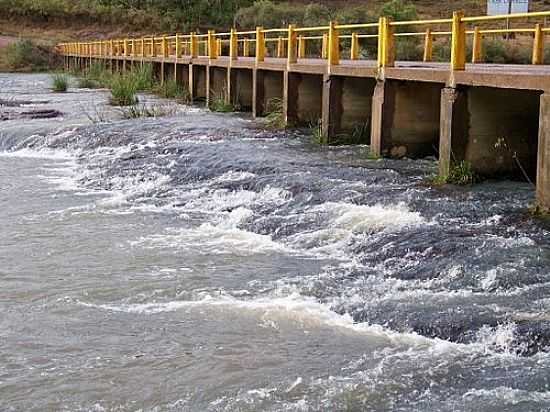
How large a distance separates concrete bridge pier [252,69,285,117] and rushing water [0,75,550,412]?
7.10 metres

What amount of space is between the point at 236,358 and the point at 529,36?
42.0 m

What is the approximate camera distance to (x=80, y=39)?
2704 inches

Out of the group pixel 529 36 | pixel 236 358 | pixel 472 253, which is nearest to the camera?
pixel 236 358

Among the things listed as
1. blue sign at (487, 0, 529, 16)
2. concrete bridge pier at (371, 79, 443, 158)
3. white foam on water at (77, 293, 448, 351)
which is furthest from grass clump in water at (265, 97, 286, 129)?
white foam on water at (77, 293, 448, 351)

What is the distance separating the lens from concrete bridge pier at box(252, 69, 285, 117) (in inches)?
850

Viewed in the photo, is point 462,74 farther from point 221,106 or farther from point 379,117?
point 221,106

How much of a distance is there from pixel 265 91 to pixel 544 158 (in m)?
12.8

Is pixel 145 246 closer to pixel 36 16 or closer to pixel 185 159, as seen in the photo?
pixel 185 159

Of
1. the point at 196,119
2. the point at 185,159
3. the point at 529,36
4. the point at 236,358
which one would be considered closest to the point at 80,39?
the point at 529,36

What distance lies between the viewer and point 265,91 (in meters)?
22.0

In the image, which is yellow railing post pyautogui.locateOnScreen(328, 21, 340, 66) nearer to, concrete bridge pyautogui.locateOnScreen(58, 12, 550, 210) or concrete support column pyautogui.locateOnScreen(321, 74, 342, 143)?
concrete bridge pyautogui.locateOnScreen(58, 12, 550, 210)

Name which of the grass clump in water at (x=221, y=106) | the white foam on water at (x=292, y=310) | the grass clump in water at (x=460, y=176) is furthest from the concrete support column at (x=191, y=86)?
the white foam on water at (x=292, y=310)

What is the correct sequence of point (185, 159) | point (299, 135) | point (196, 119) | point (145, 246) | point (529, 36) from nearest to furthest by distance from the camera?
point (145, 246)
point (185, 159)
point (299, 135)
point (196, 119)
point (529, 36)

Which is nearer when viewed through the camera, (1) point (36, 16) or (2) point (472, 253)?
(2) point (472, 253)
